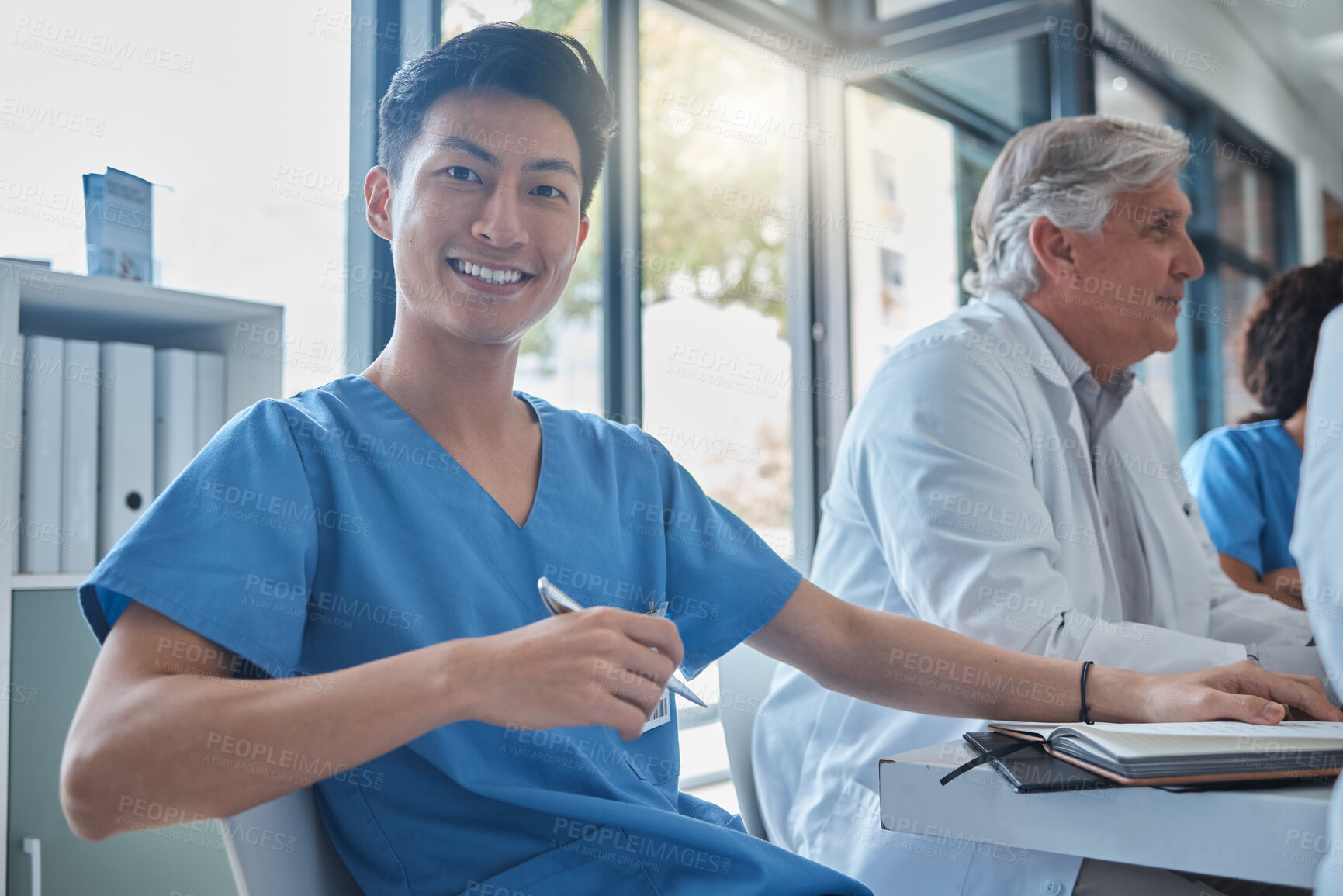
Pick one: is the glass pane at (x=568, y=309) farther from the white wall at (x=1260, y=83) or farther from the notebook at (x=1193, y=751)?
the white wall at (x=1260, y=83)

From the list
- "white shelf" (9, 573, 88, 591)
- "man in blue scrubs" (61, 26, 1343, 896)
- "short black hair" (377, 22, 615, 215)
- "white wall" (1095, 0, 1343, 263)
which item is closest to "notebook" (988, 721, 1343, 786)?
"man in blue scrubs" (61, 26, 1343, 896)

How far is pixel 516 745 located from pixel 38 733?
0.90 m

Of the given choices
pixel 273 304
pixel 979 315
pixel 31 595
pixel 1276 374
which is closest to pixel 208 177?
pixel 273 304

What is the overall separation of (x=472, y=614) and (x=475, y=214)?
43cm

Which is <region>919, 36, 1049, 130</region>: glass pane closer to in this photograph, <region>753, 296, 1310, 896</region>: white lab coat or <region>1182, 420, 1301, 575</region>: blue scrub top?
<region>1182, 420, 1301, 575</region>: blue scrub top

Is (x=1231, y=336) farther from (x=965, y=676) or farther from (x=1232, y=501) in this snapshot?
(x=965, y=676)

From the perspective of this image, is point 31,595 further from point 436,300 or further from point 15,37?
point 15,37

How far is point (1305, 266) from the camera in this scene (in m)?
2.53

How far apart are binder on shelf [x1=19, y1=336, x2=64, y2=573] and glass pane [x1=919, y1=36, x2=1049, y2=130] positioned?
3128 millimetres

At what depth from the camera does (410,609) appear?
93 cm

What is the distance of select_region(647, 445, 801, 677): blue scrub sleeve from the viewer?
1.19m

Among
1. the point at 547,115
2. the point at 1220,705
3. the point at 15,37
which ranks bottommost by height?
the point at 1220,705

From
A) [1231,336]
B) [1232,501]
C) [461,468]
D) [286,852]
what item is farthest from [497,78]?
[1231,336]

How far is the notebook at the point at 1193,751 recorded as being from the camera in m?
0.82
